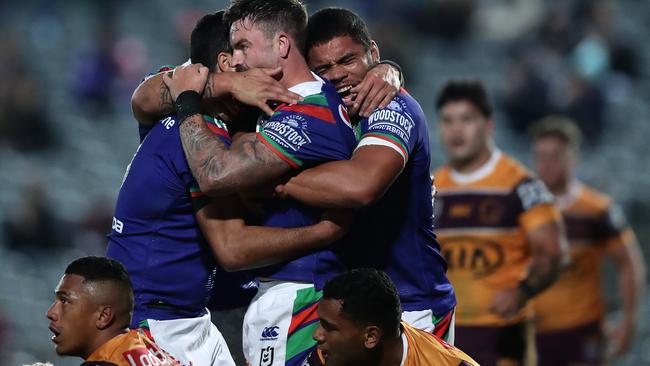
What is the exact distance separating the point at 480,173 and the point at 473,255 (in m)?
0.64

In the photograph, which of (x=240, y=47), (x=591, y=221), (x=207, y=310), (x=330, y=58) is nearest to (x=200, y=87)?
(x=240, y=47)

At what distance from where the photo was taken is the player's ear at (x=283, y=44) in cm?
580

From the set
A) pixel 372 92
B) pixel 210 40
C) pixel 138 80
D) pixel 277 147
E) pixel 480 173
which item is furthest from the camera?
pixel 138 80

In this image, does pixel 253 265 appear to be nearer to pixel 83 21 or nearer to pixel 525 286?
pixel 525 286

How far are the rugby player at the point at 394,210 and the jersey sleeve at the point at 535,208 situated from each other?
302 cm

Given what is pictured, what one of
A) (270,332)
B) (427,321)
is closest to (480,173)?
(427,321)

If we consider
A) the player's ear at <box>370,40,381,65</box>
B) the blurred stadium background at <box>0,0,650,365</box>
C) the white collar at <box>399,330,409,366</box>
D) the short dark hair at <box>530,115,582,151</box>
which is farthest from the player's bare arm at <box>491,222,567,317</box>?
the blurred stadium background at <box>0,0,650,365</box>

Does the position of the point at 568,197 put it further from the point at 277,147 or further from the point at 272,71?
the point at 277,147

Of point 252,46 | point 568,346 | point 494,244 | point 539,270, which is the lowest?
point 568,346

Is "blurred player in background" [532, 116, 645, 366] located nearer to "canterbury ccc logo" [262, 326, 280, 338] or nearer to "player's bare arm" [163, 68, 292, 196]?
"canterbury ccc logo" [262, 326, 280, 338]

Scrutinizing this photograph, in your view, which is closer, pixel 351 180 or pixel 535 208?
pixel 351 180

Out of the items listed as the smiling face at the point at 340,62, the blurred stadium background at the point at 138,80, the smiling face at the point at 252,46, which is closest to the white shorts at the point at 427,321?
the smiling face at the point at 340,62

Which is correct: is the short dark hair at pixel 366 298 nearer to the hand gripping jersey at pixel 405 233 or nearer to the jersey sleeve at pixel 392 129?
the hand gripping jersey at pixel 405 233

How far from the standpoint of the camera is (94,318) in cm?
538
